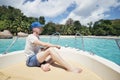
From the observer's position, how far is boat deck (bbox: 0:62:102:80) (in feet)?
9.39

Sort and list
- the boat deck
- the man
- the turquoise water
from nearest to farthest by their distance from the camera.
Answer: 1. the boat deck
2. the man
3. the turquoise water

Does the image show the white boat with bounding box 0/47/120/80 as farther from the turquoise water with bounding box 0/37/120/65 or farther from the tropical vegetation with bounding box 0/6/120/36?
the tropical vegetation with bounding box 0/6/120/36

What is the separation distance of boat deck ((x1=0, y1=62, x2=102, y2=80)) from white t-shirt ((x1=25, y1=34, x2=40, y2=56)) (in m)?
0.32

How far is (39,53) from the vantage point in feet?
11.0

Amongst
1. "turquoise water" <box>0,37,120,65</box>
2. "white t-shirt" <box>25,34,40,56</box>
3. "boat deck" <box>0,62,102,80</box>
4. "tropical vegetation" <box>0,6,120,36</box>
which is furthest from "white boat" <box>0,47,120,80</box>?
"tropical vegetation" <box>0,6,120,36</box>

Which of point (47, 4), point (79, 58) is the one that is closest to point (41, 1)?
point (47, 4)

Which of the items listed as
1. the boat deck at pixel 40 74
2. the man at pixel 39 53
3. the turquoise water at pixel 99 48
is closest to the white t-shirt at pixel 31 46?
the man at pixel 39 53

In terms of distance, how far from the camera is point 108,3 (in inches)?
3152

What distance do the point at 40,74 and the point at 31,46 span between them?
2.14 ft

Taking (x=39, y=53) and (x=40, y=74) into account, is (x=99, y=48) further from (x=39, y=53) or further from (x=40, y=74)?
(x=40, y=74)

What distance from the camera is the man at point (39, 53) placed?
3266mm

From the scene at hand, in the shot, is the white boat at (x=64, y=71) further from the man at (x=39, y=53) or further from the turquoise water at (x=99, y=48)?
the turquoise water at (x=99, y=48)

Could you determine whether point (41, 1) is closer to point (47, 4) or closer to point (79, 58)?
point (47, 4)

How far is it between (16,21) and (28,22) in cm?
424
